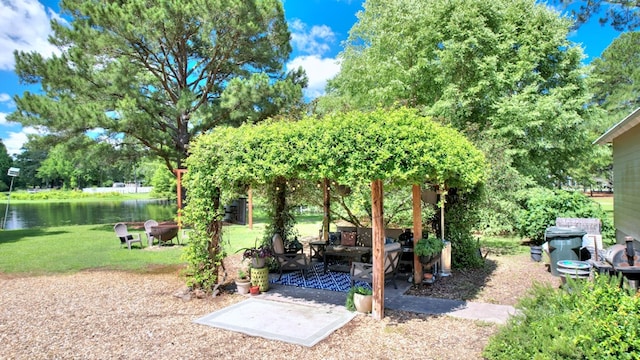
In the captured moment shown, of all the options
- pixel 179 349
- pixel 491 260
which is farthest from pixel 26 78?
pixel 491 260

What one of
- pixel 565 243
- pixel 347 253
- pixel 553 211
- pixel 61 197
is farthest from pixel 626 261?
pixel 61 197

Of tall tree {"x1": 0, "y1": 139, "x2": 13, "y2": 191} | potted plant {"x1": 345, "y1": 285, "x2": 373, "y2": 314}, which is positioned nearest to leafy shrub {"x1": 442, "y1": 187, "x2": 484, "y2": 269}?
potted plant {"x1": 345, "y1": 285, "x2": 373, "y2": 314}

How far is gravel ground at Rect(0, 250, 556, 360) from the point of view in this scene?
462cm

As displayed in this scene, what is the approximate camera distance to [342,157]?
16.7ft

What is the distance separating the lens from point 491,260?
9922mm

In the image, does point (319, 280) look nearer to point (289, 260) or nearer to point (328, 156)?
point (289, 260)

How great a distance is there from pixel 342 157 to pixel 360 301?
7.73 feet

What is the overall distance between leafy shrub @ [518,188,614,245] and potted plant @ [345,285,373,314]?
26.4 feet

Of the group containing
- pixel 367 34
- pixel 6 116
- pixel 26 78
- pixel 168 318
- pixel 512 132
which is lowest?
pixel 168 318

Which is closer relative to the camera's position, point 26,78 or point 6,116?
point 6,116

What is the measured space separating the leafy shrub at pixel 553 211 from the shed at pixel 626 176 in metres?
0.54

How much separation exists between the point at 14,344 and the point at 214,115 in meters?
13.7

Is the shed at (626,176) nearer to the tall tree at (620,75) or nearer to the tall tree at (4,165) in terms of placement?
the tall tree at (620,75)

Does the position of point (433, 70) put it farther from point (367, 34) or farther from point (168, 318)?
point (168, 318)
